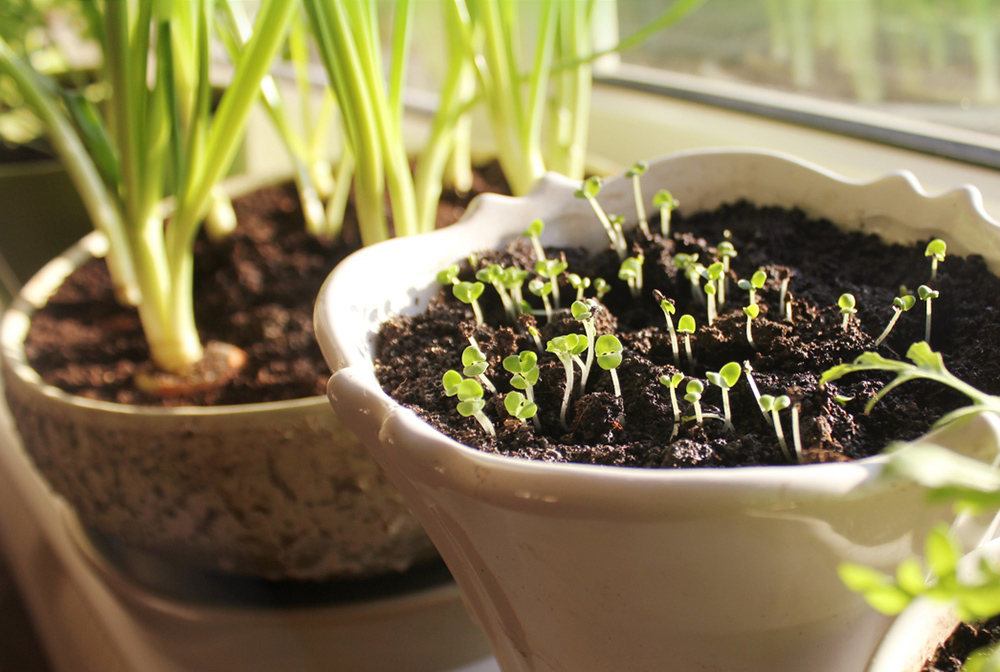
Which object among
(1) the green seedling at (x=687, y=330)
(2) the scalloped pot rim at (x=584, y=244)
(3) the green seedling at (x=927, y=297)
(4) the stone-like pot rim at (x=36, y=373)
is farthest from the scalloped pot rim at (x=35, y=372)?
(3) the green seedling at (x=927, y=297)

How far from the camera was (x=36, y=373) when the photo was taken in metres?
0.62

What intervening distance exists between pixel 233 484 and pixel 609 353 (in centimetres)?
29

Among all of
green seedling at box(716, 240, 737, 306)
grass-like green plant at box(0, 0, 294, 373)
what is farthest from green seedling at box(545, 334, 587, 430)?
grass-like green plant at box(0, 0, 294, 373)

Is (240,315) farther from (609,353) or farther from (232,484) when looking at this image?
(609,353)

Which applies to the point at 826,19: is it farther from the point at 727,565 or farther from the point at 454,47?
the point at 727,565

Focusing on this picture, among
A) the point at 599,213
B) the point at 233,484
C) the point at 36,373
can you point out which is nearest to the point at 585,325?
the point at 599,213

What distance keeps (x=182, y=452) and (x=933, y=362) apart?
0.42 m

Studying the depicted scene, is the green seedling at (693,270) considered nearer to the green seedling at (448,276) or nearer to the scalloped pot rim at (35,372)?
the green seedling at (448,276)

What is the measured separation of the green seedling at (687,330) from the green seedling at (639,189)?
4.8 inches

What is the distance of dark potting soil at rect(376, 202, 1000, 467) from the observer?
30cm

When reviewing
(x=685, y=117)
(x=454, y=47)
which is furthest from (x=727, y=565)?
(x=685, y=117)

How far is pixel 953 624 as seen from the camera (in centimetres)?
32

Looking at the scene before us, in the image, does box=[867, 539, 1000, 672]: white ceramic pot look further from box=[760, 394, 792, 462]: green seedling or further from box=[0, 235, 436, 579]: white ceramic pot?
box=[0, 235, 436, 579]: white ceramic pot

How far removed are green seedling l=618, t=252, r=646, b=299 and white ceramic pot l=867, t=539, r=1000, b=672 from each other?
199 millimetres
